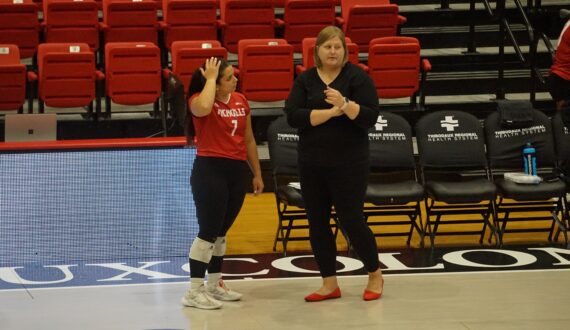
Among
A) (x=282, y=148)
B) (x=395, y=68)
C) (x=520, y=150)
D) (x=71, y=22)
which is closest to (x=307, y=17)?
(x=395, y=68)

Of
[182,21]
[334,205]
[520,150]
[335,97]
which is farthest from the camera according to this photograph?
[182,21]

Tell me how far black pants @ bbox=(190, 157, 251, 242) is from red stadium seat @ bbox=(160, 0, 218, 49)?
15.5 feet

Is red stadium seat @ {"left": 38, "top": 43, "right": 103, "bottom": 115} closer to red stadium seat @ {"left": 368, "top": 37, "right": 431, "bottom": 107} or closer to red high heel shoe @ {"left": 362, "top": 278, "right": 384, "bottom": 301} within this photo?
red stadium seat @ {"left": 368, "top": 37, "right": 431, "bottom": 107}

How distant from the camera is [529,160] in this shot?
824 cm

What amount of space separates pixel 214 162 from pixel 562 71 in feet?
13.6

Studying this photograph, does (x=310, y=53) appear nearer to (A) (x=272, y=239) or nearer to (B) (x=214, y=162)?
(A) (x=272, y=239)

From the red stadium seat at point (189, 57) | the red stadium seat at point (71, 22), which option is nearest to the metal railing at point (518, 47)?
the red stadium seat at point (189, 57)

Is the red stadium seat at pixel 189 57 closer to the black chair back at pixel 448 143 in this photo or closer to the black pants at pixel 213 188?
the black chair back at pixel 448 143

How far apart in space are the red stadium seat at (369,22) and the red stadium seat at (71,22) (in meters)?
2.52

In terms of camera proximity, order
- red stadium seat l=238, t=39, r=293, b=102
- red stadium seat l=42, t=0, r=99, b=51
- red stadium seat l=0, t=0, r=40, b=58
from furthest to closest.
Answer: red stadium seat l=42, t=0, r=99, b=51 → red stadium seat l=0, t=0, r=40, b=58 → red stadium seat l=238, t=39, r=293, b=102

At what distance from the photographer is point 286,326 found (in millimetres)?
5957

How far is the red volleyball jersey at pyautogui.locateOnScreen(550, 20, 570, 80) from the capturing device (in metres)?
9.13

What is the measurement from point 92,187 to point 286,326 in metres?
1.86

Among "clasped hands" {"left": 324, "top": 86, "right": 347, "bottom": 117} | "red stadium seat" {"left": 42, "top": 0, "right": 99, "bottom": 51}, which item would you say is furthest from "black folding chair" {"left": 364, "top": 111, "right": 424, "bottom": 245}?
"red stadium seat" {"left": 42, "top": 0, "right": 99, "bottom": 51}
